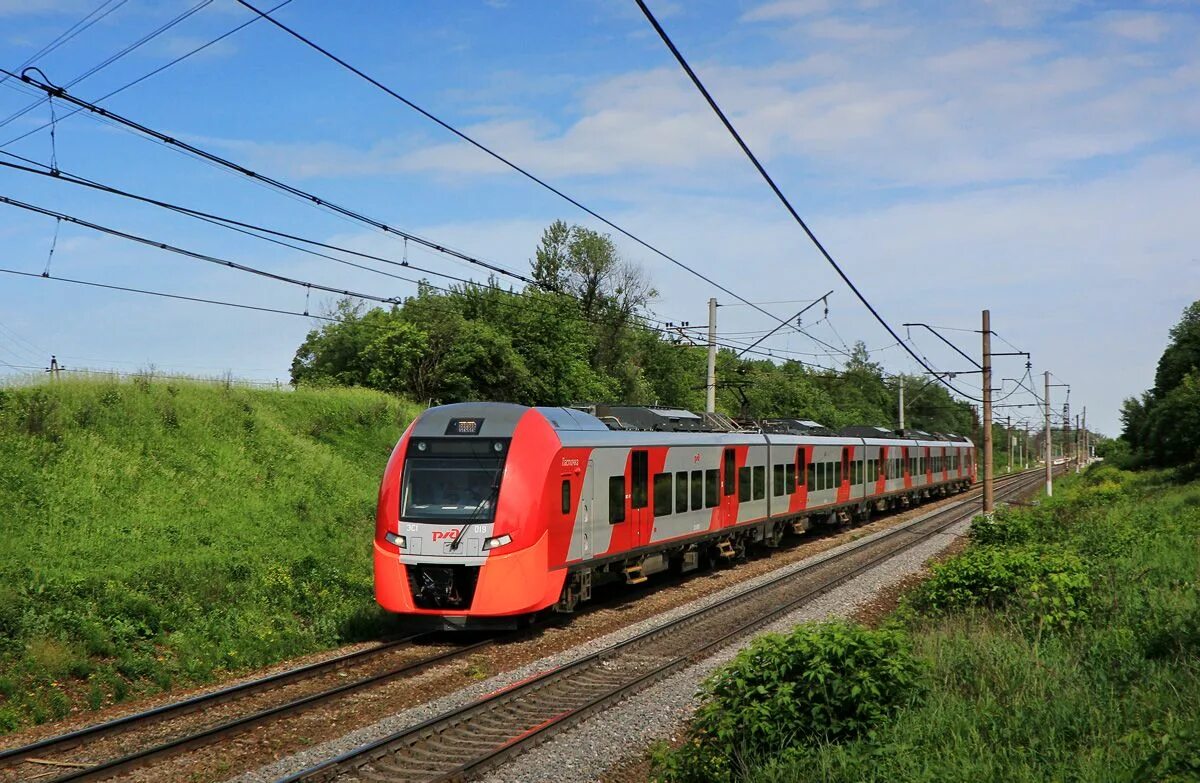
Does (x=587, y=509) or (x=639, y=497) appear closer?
(x=587, y=509)

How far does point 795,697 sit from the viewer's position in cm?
785

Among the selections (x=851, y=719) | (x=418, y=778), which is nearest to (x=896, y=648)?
(x=851, y=719)

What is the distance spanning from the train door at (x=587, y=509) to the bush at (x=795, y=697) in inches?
246

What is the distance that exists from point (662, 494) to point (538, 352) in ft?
77.6

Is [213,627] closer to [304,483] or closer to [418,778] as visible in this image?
[418,778]

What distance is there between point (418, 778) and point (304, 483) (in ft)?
50.4

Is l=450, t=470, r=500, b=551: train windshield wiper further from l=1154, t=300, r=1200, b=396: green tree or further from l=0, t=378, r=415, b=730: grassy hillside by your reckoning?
l=1154, t=300, r=1200, b=396: green tree

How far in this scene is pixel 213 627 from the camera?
44.3 feet

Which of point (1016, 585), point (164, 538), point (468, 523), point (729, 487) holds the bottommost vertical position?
point (1016, 585)

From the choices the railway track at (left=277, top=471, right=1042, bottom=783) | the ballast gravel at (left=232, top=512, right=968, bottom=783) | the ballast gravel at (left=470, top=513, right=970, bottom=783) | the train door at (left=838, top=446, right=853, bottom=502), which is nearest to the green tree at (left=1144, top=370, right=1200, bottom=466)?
the train door at (left=838, top=446, right=853, bottom=502)

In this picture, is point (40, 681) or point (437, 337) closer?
point (40, 681)

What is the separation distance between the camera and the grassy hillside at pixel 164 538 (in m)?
12.0

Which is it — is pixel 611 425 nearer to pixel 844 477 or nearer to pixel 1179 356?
pixel 844 477

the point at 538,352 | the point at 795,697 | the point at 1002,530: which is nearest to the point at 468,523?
the point at 795,697
